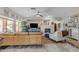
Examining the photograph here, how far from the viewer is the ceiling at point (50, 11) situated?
347 cm

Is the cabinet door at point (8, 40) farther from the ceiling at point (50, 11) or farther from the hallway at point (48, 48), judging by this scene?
the ceiling at point (50, 11)

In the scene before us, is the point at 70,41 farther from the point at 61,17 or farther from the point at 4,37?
the point at 4,37

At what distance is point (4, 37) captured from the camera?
3492 mm

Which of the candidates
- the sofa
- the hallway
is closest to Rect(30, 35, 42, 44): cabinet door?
the hallway

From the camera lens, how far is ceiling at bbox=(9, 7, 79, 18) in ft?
11.4

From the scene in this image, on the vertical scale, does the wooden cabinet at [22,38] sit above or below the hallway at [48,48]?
above

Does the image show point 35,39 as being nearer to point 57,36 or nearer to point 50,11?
point 57,36

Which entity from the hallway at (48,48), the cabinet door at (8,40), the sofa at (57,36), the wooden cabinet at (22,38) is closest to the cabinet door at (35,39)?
the wooden cabinet at (22,38)

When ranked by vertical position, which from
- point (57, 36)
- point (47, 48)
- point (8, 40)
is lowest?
point (47, 48)

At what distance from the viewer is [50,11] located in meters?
3.54

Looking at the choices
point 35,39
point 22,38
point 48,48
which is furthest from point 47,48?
point 22,38

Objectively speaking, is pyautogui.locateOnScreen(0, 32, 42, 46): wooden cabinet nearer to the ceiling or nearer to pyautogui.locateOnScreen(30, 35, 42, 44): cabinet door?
pyautogui.locateOnScreen(30, 35, 42, 44): cabinet door
